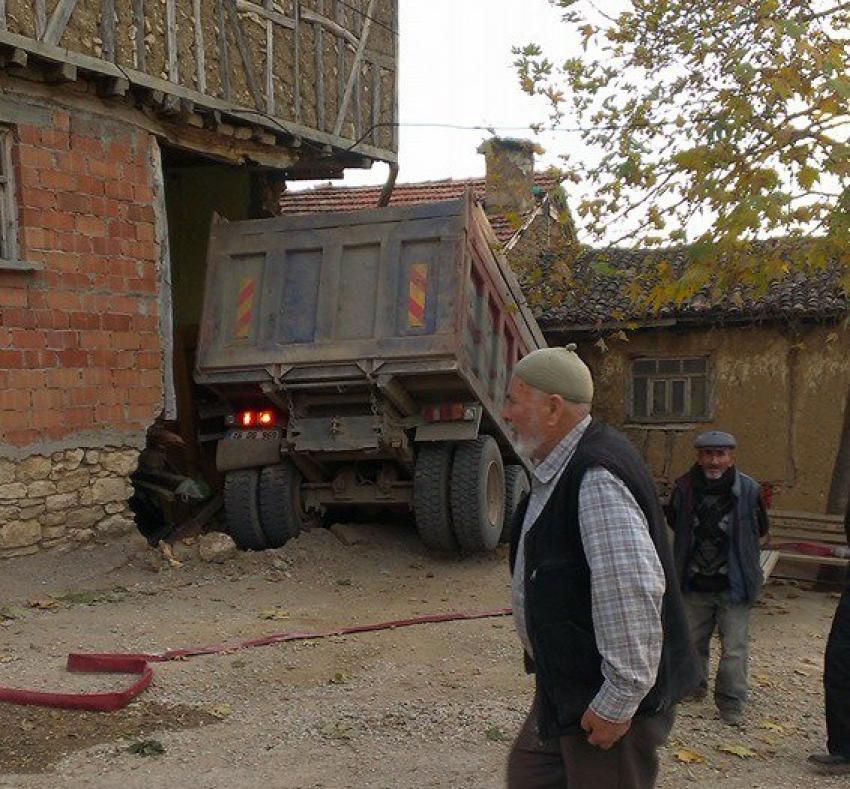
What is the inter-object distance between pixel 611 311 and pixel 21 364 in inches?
392

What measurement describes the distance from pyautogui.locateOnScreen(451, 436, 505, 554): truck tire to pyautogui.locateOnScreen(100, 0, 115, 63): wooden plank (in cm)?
450

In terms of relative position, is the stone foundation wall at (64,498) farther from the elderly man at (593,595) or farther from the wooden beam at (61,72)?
the elderly man at (593,595)

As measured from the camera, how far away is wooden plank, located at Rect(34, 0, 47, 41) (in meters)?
8.12

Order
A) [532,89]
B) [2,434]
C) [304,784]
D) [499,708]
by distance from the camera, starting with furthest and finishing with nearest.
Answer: [532,89] < [2,434] < [499,708] < [304,784]

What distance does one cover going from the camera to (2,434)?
816 cm

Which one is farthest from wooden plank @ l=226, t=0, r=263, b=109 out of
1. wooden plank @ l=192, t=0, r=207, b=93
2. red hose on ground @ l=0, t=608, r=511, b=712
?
red hose on ground @ l=0, t=608, r=511, b=712

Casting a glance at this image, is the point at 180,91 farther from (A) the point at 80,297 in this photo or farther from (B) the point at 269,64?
(A) the point at 80,297

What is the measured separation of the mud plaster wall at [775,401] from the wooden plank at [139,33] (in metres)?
9.74

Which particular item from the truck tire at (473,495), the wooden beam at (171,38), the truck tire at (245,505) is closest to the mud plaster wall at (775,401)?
the truck tire at (473,495)

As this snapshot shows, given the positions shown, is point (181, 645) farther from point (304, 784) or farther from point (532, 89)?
point (532, 89)

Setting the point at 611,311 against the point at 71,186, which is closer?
the point at 71,186

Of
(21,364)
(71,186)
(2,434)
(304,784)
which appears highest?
(71,186)

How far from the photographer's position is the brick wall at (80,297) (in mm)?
8336

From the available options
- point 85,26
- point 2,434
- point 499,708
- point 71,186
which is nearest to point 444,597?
point 499,708
